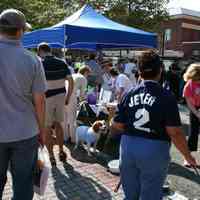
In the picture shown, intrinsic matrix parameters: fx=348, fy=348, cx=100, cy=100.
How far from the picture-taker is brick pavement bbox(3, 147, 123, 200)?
13.7 ft

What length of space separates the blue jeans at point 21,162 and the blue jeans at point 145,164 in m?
0.74

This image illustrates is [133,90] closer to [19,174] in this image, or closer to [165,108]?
[165,108]

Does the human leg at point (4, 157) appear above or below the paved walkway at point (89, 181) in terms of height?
above

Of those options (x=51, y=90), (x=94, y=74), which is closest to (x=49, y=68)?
(x=51, y=90)

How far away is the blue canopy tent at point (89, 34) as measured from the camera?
7041mm

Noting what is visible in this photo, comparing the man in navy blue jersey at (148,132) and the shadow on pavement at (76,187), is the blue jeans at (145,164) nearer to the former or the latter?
the man in navy blue jersey at (148,132)

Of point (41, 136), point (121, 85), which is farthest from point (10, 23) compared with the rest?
point (121, 85)

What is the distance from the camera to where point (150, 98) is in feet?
8.54

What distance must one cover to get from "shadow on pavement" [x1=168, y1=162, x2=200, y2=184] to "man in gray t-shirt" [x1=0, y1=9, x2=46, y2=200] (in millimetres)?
2857

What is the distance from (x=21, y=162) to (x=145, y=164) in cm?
97

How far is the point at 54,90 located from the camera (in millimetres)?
5297

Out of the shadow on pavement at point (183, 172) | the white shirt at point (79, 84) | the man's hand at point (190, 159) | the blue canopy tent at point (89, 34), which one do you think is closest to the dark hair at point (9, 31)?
the man's hand at point (190, 159)

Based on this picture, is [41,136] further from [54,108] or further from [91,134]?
[91,134]

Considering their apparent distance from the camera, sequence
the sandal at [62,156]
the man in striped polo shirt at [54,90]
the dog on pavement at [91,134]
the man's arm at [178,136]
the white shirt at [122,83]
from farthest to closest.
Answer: the white shirt at [122,83]
the dog on pavement at [91,134]
the sandal at [62,156]
the man in striped polo shirt at [54,90]
the man's arm at [178,136]
